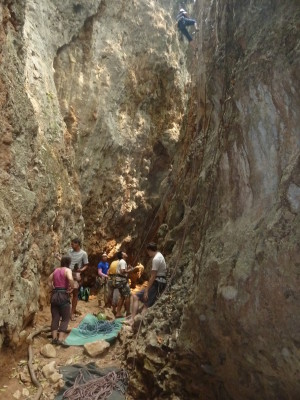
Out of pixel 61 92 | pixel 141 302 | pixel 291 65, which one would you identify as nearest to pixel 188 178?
pixel 141 302

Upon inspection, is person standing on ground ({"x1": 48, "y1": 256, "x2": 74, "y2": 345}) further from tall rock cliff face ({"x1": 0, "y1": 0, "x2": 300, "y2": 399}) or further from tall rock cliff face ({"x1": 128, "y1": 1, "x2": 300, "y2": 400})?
tall rock cliff face ({"x1": 128, "y1": 1, "x2": 300, "y2": 400})

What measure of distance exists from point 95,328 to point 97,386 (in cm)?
223

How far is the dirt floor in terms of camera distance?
259 inches

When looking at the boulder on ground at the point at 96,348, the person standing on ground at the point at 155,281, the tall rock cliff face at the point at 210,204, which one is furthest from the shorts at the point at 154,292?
the boulder on ground at the point at 96,348

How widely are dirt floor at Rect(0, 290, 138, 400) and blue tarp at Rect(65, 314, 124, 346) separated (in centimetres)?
15

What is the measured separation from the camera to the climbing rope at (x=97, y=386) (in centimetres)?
624

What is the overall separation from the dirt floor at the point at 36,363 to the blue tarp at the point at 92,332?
154 mm

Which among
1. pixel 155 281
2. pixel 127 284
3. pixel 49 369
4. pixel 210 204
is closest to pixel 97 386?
pixel 49 369

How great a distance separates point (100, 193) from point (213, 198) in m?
10.8

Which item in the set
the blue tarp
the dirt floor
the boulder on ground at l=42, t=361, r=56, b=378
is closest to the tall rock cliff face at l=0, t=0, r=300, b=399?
the dirt floor

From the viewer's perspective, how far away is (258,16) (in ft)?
20.3

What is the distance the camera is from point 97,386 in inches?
253

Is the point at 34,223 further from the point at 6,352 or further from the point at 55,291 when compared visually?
the point at 6,352

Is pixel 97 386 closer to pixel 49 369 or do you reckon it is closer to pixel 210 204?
pixel 49 369
